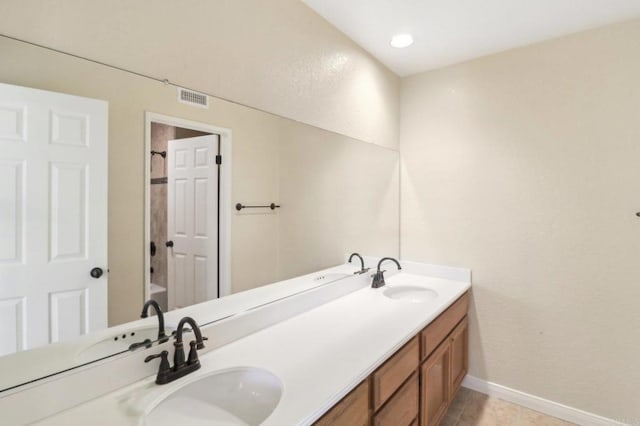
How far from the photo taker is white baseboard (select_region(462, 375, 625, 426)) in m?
2.05

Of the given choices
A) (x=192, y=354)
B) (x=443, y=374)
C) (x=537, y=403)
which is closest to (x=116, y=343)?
(x=192, y=354)

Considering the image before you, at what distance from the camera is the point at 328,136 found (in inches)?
80.8

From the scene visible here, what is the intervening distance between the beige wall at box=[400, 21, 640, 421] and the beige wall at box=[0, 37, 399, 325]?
521mm

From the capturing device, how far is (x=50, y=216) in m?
0.92

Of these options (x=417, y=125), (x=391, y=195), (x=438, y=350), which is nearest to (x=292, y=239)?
(x=438, y=350)

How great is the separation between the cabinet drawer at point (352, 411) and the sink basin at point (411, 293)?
1070mm

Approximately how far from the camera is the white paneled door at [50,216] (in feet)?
2.77

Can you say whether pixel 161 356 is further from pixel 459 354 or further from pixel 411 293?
pixel 459 354

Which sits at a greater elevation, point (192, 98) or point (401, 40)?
point (401, 40)

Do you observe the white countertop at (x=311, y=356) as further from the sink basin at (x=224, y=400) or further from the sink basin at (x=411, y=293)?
the sink basin at (x=411, y=293)

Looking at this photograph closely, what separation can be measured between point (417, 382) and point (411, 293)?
0.80 m

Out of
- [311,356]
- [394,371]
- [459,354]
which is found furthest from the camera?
[459,354]

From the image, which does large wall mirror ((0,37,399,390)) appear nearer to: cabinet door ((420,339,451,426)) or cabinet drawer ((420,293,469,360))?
cabinet drawer ((420,293,469,360))

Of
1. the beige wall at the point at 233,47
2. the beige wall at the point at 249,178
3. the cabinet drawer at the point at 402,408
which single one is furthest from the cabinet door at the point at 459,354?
the beige wall at the point at 233,47
